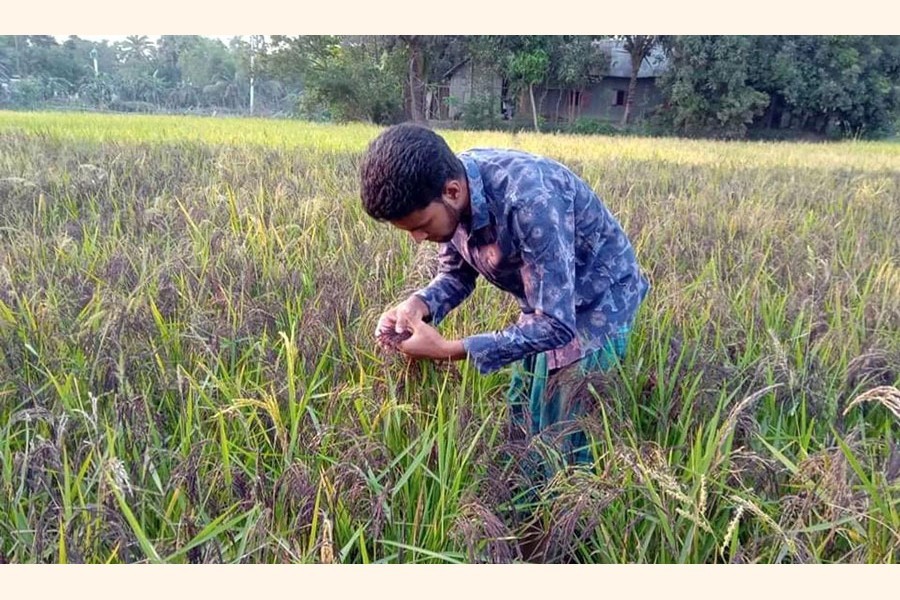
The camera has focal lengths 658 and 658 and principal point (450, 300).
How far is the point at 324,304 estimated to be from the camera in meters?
2.14

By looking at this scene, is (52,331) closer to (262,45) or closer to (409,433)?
(409,433)

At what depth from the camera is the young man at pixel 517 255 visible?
4.50 ft

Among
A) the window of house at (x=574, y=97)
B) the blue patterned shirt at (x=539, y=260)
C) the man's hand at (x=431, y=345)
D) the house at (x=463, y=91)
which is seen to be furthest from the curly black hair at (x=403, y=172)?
the window of house at (x=574, y=97)

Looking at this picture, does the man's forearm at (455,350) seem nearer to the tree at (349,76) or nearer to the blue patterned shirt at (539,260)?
the blue patterned shirt at (539,260)

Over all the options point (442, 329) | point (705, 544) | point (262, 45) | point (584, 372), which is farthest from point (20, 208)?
point (262, 45)

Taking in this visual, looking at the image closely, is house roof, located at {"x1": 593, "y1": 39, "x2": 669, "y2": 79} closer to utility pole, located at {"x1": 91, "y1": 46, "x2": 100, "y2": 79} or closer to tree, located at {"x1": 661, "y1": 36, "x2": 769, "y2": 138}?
tree, located at {"x1": 661, "y1": 36, "x2": 769, "y2": 138}

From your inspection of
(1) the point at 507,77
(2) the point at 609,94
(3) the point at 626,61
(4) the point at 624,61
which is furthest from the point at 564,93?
(1) the point at 507,77

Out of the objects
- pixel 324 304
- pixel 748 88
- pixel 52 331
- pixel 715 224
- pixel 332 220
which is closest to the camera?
pixel 52 331

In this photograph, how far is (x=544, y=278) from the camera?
56.8 inches

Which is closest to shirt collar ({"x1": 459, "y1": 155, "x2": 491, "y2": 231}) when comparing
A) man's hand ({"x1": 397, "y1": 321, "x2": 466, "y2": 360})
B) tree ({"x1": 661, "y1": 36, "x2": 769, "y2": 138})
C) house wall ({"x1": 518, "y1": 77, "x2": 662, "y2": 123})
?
man's hand ({"x1": 397, "y1": 321, "x2": 466, "y2": 360})

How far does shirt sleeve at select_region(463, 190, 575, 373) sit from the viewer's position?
1.43m

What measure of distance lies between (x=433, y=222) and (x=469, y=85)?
2165cm

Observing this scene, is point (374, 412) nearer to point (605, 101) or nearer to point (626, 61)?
point (605, 101)

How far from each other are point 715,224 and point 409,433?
2950mm
